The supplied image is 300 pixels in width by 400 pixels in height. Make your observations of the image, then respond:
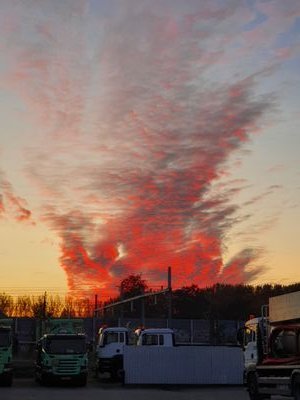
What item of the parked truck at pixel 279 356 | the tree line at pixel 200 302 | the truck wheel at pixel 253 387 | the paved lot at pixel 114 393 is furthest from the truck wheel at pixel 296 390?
the tree line at pixel 200 302

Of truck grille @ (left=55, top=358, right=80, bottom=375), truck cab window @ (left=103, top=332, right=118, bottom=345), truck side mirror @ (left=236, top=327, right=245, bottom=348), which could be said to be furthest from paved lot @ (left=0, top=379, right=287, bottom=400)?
truck cab window @ (left=103, top=332, right=118, bottom=345)

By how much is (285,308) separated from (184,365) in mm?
13503

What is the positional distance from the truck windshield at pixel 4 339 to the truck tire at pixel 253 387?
40.8ft

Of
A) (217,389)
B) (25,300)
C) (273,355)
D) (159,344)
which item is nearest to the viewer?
(273,355)

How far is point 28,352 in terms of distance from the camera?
204 ft

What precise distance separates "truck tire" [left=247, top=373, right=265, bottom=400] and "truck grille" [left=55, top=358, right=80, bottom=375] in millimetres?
10624

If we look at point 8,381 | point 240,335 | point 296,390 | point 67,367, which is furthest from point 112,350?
point 296,390

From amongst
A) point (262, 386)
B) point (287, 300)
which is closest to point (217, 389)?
point (262, 386)

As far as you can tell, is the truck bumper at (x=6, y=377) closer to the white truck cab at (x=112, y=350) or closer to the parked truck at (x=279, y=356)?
the white truck cab at (x=112, y=350)

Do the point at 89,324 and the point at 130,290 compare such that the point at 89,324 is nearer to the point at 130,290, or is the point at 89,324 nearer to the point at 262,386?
the point at 262,386

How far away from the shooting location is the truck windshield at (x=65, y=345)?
106 feet

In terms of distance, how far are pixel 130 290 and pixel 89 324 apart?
66.9 metres

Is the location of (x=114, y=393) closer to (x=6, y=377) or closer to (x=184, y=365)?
(x=6, y=377)

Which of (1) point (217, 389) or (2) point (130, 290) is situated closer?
(1) point (217, 389)
